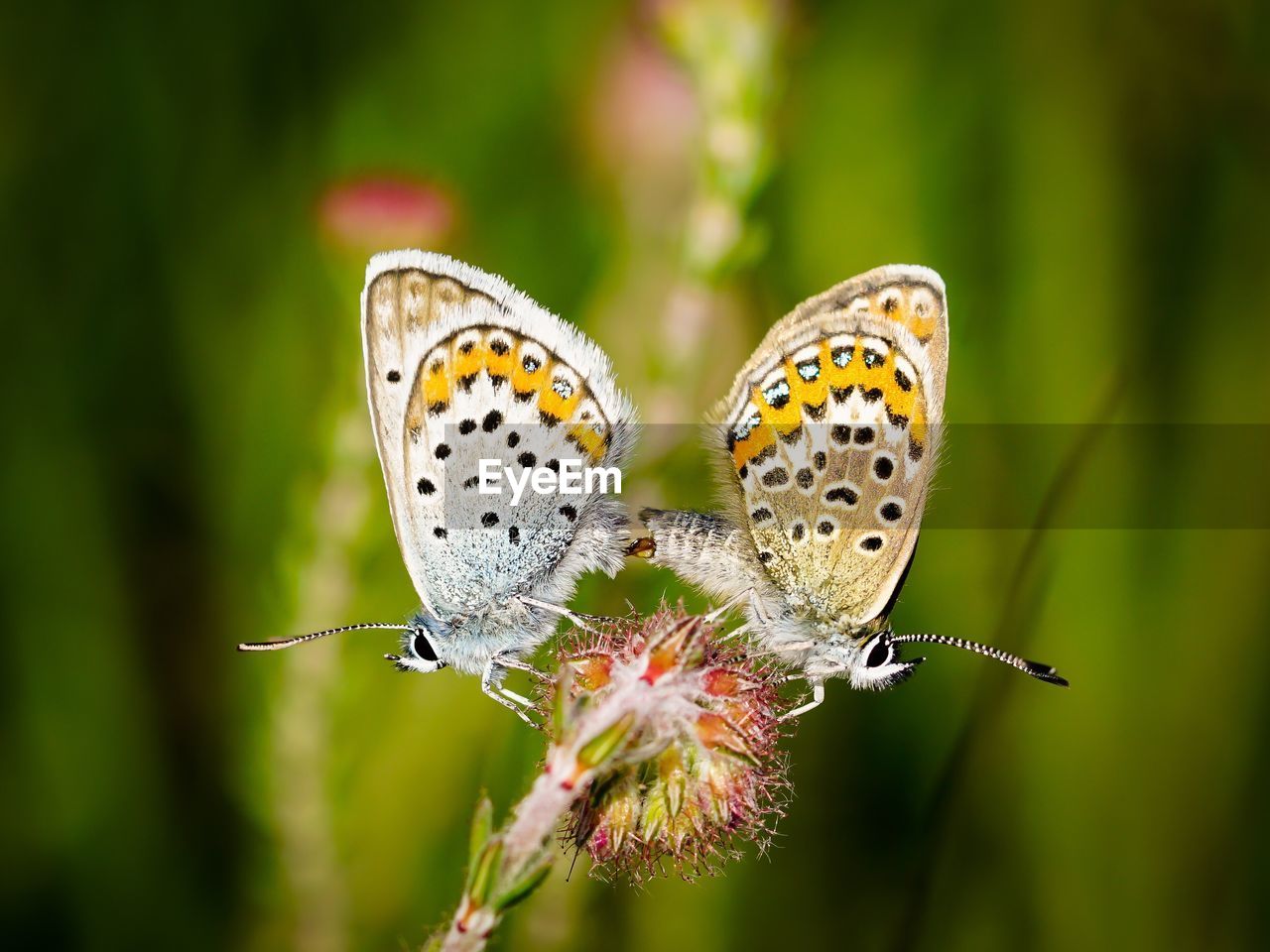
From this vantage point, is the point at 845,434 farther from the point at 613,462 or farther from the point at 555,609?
the point at 555,609

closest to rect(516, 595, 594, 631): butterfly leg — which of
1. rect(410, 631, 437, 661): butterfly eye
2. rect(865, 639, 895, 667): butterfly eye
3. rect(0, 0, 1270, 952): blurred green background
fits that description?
rect(410, 631, 437, 661): butterfly eye

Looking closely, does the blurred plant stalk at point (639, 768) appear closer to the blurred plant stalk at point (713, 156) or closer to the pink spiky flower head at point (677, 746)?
the pink spiky flower head at point (677, 746)

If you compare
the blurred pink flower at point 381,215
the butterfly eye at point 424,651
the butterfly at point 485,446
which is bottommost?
the butterfly eye at point 424,651

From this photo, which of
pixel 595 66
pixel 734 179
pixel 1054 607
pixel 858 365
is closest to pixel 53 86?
pixel 595 66

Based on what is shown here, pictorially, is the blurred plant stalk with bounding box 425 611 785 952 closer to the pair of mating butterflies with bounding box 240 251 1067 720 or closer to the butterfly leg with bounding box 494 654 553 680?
the butterfly leg with bounding box 494 654 553 680

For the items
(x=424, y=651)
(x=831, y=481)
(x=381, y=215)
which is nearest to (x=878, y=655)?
(x=831, y=481)

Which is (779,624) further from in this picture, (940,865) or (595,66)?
(595,66)

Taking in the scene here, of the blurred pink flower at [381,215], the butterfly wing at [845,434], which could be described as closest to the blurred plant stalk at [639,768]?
the butterfly wing at [845,434]
